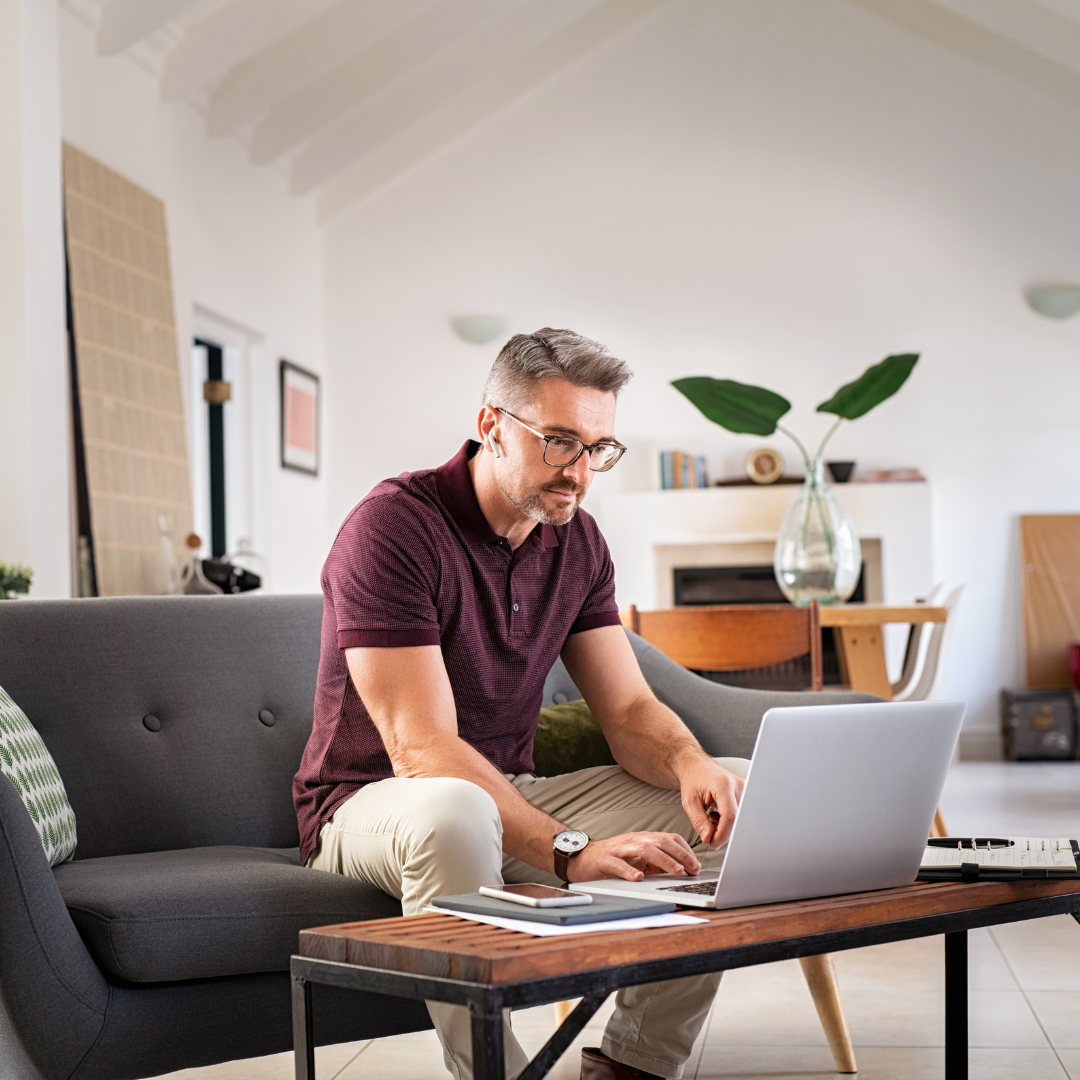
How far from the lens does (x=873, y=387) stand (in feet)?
14.3

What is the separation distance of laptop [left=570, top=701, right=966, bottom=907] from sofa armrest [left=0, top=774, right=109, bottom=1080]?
58 cm

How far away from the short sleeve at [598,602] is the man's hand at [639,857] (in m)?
0.63

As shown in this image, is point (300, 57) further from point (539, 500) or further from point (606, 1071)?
point (606, 1071)

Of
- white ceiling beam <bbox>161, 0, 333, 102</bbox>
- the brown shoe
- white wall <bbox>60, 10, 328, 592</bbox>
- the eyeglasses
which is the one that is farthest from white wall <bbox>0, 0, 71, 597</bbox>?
the brown shoe

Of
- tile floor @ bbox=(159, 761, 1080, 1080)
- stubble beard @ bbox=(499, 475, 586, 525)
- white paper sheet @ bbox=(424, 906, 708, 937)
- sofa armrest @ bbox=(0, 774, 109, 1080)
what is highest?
stubble beard @ bbox=(499, 475, 586, 525)

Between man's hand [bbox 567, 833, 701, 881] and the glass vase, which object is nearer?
man's hand [bbox 567, 833, 701, 881]

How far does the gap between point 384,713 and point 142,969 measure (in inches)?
16.6

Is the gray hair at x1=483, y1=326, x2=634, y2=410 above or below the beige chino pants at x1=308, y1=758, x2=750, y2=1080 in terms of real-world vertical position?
above

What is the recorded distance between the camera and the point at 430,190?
7453mm

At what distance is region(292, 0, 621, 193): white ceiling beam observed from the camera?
6.68 metres

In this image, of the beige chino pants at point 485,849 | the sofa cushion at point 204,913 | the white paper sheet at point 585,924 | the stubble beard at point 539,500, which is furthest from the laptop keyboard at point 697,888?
the stubble beard at point 539,500

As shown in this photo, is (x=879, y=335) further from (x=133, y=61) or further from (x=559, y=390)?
(x=559, y=390)

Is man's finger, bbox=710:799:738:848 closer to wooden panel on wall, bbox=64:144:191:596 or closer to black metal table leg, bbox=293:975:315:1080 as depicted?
black metal table leg, bbox=293:975:315:1080

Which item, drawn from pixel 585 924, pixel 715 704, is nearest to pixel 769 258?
pixel 715 704
